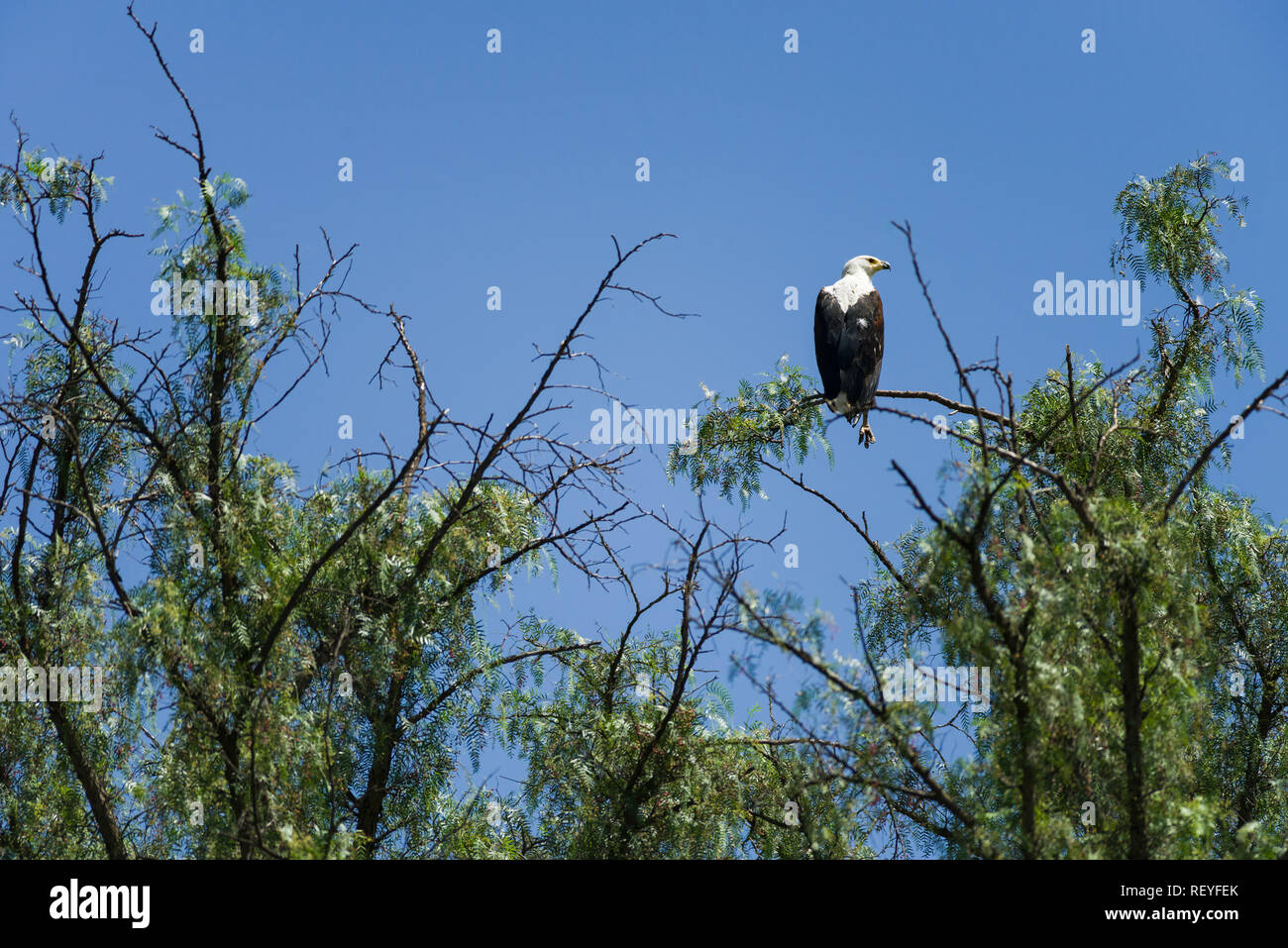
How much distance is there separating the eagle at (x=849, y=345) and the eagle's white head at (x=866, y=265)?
25.5 inches

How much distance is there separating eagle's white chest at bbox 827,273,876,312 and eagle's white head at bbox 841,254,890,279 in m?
0.43

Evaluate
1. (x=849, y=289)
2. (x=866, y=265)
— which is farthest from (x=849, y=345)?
(x=866, y=265)

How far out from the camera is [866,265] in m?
8.59

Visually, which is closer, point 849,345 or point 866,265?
point 849,345

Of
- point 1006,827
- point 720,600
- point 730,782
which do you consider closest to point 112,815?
point 730,782

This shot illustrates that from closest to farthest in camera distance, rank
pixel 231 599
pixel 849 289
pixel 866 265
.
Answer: pixel 231 599, pixel 849 289, pixel 866 265

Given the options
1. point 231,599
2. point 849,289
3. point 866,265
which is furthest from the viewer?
point 866,265

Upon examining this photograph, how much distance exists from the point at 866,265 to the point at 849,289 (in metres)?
1.01

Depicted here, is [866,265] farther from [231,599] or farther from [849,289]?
[231,599]

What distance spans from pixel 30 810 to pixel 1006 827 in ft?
14.1

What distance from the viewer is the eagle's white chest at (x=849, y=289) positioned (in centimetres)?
750

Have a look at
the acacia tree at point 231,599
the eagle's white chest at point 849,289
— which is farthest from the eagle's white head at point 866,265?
the acacia tree at point 231,599
